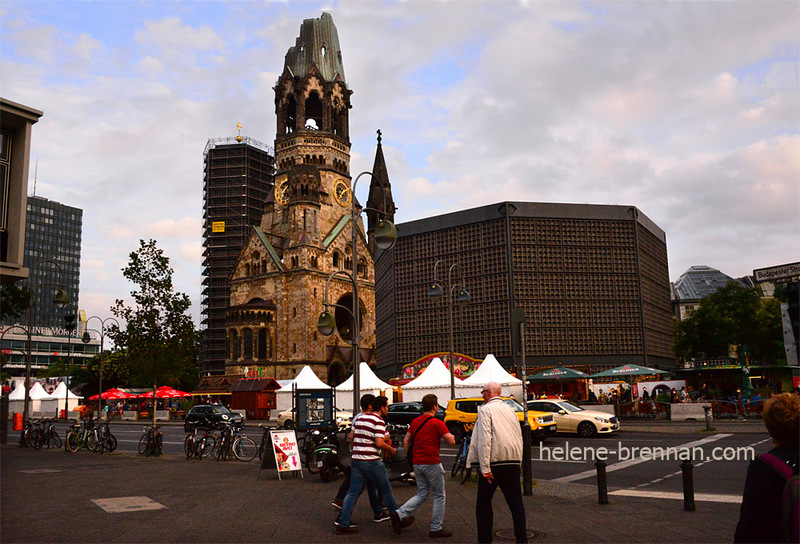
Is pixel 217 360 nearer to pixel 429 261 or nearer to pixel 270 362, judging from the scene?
pixel 270 362

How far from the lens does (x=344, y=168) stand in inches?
3435

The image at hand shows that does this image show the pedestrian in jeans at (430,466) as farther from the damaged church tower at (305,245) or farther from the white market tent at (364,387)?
the damaged church tower at (305,245)

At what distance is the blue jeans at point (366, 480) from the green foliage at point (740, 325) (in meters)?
58.6

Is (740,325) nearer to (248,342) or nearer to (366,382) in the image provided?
(366,382)

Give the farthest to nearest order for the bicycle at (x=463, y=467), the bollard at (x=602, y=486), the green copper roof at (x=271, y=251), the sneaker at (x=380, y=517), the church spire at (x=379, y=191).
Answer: the church spire at (x=379, y=191) < the green copper roof at (x=271, y=251) < the bicycle at (x=463, y=467) < the bollard at (x=602, y=486) < the sneaker at (x=380, y=517)

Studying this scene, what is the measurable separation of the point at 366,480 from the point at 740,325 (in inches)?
2341

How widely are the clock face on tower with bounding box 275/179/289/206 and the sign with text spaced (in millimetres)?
70670

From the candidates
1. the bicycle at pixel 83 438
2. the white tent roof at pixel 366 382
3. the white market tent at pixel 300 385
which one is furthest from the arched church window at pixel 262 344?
the bicycle at pixel 83 438

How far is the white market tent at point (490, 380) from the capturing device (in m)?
33.5

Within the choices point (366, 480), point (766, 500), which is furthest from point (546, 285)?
point (766, 500)

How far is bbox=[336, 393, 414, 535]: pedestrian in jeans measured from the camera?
8664mm

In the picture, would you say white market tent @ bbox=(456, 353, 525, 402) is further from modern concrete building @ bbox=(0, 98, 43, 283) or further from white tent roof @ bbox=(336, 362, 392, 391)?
modern concrete building @ bbox=(0, 98, 43, 283)

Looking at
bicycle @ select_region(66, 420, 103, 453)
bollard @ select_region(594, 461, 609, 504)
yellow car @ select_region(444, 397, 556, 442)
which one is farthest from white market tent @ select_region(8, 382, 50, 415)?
bollard @ select_region(594, 461, 609, 504)

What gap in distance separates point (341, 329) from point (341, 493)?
256 feet
